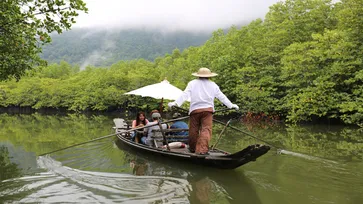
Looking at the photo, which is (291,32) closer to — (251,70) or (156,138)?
(251,70)

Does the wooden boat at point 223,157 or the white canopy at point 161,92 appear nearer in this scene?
the wooden boat at point 223,157

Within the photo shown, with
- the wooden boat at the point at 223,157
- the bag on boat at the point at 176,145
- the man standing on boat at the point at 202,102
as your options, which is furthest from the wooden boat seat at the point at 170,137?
the man standing on boat at the point at 202,102

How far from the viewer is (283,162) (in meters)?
7.86

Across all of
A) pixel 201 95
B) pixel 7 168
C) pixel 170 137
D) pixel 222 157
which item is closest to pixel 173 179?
pixel 222 157

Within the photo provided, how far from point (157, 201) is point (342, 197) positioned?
127 inches

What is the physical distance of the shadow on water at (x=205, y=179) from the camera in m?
5.28

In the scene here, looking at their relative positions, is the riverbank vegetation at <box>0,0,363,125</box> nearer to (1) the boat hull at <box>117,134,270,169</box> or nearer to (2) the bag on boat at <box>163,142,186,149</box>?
(2) the bag on boat at <box>163,142,186,149</box>

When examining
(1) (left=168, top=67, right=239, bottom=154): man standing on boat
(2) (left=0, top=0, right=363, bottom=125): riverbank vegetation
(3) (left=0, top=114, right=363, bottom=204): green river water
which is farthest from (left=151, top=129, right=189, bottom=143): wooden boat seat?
(2) (left=0, top=0, right=363, bottom=125): riverbank vegetation

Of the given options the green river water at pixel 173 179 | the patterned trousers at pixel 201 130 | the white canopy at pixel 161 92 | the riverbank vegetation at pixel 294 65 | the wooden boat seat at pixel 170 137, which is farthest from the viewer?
the riverbank vegetation at pixel 294 65

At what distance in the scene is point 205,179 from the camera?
6.32 m

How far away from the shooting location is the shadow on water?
5281 millimetres

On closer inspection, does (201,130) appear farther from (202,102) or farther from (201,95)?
(201,95)

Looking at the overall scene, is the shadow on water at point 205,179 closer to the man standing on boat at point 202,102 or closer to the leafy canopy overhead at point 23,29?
the man standing on boat at point 202,102

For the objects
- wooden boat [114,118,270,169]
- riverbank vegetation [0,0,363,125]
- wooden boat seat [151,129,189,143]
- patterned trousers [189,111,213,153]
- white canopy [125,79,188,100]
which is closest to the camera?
wooden boat [114,118,270,169]
